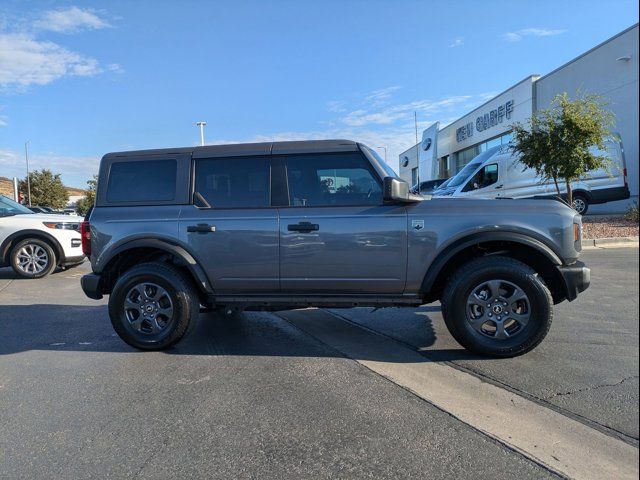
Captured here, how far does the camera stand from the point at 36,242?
9.36m

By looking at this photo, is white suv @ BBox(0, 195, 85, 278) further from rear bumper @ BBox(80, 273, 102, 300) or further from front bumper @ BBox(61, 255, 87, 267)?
rear bumper @ BBox(80, 273, 102, 300)

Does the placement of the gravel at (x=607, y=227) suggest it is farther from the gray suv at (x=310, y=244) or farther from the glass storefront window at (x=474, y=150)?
the glass storefront window at (x=474, y=150)

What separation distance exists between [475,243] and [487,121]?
26.3m

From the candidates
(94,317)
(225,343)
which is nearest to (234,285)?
(225,343)

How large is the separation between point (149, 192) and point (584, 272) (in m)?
4.14

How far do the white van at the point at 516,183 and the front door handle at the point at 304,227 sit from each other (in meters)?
11.3

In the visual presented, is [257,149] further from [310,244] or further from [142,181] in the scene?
[142,181]

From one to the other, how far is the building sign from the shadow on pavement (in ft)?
74.5

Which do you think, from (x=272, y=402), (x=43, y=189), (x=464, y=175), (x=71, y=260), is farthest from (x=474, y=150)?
(x=43, y=189)

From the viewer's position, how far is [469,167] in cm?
1738

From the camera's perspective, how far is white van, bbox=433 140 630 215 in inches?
588

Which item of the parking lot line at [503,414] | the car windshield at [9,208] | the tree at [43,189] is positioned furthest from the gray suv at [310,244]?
the tree at [43,189]

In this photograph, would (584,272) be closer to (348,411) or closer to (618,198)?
(348,411)

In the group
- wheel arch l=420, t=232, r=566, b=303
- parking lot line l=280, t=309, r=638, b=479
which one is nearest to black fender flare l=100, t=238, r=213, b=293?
parking lot line l=280, t=309, r=638, b=479
